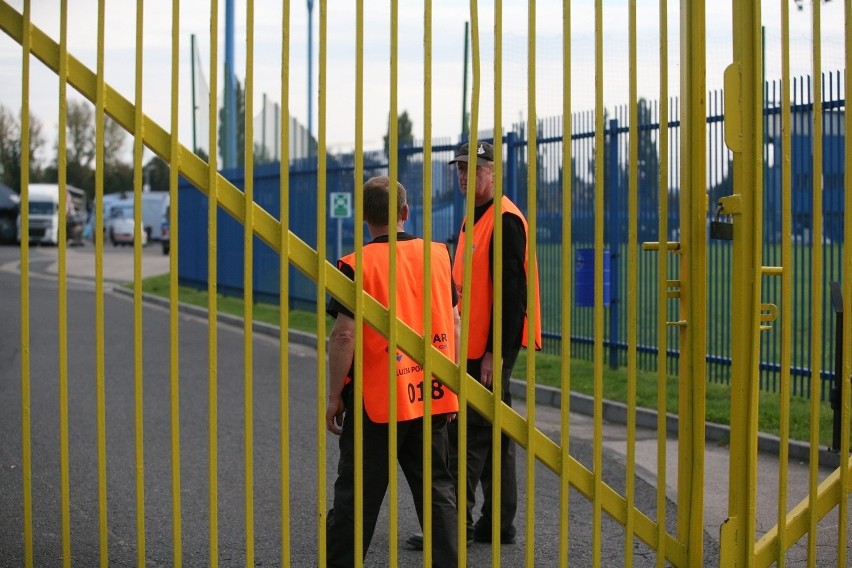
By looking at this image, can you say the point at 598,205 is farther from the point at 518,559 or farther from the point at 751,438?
the point at 518,559

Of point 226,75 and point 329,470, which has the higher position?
point 226,75

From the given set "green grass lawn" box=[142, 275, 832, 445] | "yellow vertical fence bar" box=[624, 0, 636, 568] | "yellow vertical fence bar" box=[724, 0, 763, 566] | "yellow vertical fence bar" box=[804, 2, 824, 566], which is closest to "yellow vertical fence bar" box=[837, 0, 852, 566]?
"yellow vertical fence bar" box=[804, 2, 824, 566]

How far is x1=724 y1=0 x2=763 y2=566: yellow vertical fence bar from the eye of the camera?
3.22 m

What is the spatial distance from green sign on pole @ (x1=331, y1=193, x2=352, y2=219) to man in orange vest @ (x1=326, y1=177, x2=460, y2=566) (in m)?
10.9

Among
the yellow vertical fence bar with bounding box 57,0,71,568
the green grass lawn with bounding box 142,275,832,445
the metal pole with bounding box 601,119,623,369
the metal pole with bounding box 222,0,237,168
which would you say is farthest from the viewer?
the metal pole with bounding box 222,0,237,168

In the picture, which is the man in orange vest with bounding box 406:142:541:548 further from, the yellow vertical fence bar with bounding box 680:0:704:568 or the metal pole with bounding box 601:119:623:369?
the metal pole with bounding box 601:119:623:369

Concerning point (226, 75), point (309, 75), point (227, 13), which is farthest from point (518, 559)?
point (309, 75)

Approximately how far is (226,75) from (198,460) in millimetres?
14661

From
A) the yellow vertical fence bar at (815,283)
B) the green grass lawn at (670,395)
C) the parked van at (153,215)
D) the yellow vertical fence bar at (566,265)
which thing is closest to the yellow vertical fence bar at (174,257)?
the yellow vertical fence bar at (566,265)

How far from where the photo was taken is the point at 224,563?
4.91 m

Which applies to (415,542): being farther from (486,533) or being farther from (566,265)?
(566,265)

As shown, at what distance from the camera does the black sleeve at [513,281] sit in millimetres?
4879

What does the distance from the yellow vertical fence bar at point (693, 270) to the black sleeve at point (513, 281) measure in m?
1.59

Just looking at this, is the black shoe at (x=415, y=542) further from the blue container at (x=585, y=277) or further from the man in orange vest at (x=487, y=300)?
the blue container at (x=585, y=277)
